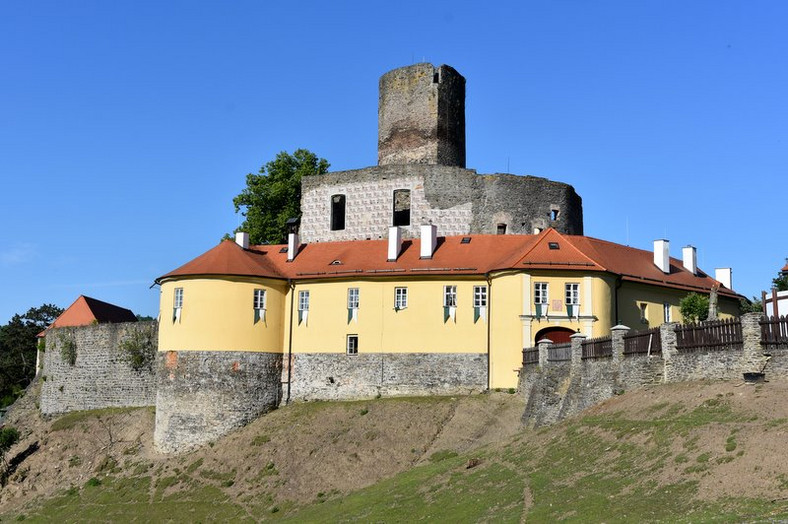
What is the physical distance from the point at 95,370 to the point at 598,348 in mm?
34184

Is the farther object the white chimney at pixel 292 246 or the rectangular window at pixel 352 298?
the white chimney at pixel 292 246

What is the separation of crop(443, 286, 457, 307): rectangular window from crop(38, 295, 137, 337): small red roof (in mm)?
30503

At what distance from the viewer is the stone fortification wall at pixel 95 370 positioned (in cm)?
5531

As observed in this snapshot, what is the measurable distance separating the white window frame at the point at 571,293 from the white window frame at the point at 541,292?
2.81 feet

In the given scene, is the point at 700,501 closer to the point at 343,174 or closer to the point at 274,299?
the point at 274,299

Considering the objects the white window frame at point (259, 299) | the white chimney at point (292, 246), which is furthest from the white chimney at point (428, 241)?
the white window frame at point (259, 299)

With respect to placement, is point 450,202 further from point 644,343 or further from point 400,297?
point 644,343

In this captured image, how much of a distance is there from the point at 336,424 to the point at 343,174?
21277 millimetres

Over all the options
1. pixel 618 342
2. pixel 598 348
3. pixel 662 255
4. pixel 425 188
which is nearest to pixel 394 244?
pixel 425 188

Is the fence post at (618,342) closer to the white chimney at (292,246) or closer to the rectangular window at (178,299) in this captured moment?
the white chimney at (292,246)

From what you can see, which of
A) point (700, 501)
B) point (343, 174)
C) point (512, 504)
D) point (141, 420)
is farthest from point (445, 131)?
point (700, 501)

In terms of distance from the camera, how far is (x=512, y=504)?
24.7 metres

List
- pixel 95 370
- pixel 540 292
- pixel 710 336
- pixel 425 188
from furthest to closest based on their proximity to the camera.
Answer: pixel 425 188, pixel 95 370, pixel 540 292, pixel 710 336

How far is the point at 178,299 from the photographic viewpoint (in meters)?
48.4
